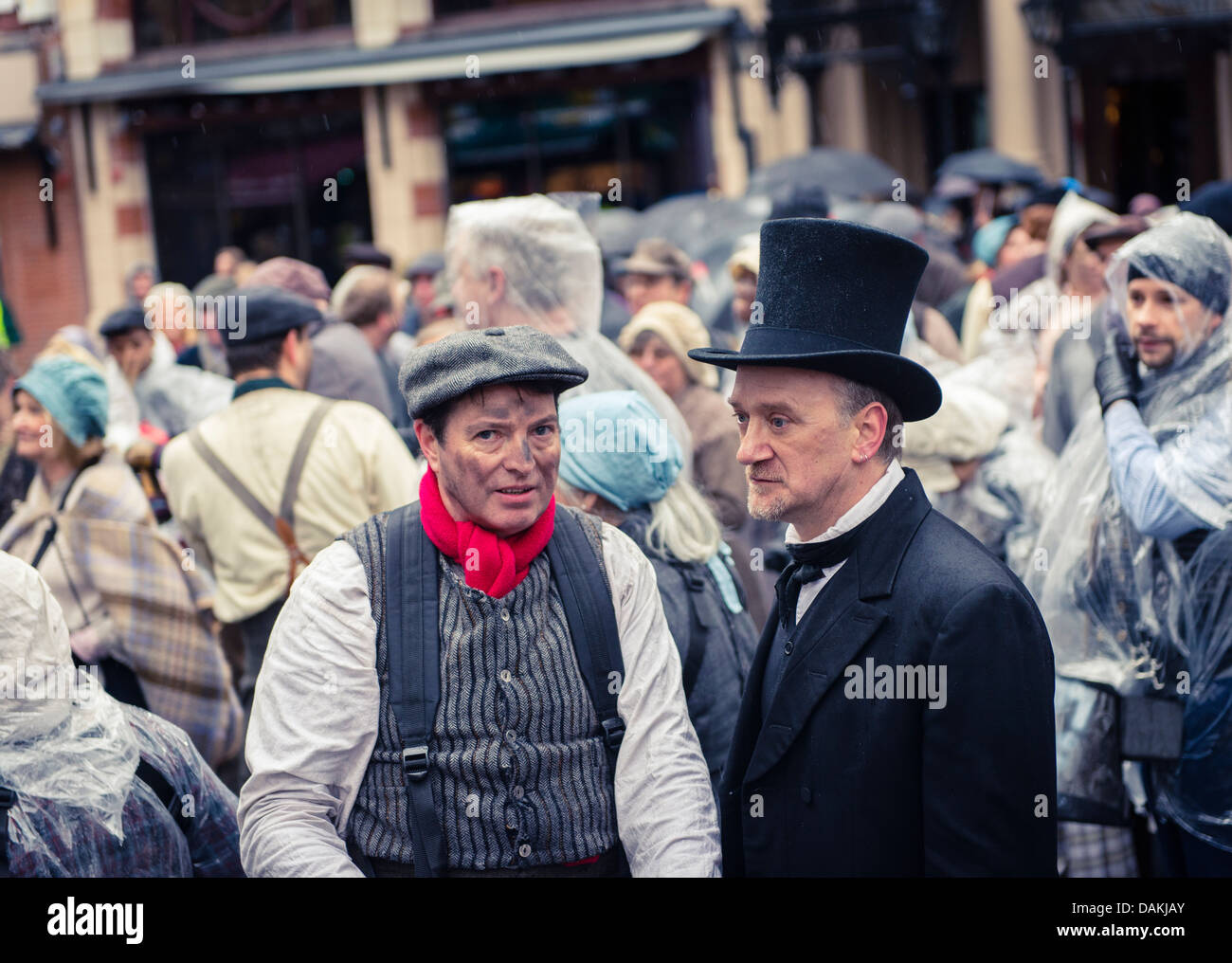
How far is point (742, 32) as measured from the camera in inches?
569

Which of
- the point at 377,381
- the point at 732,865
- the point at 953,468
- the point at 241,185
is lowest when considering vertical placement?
the point at 732,865

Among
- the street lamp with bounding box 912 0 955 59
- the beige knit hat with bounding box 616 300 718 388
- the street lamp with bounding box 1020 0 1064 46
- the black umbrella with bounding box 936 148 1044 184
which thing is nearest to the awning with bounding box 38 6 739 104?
the street lamp with bounding box 912 0 955 59

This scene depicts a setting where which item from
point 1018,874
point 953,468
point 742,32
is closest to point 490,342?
point 1018,874

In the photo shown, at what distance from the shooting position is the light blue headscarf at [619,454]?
325 centimetres

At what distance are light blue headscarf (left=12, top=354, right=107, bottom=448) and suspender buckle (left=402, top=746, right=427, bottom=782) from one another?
2374mm

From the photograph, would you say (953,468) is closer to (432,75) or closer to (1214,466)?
(1214,466)

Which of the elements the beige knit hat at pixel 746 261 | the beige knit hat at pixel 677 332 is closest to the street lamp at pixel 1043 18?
the beige knit hat at pixel 746 261

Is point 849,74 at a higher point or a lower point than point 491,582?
higher

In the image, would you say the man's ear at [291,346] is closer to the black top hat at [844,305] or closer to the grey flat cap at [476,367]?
the grey flat cap at [476,367]

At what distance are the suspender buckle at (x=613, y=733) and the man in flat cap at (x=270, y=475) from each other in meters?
1.87

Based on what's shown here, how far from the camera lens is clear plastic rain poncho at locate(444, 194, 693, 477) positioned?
4.11 meters

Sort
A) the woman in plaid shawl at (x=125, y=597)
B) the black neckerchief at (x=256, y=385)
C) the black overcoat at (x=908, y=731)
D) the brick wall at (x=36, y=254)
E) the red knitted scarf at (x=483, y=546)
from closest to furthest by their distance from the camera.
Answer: the black overcoat at (x=908, y=731) < the red knitted scarf at (x=483, y=546) < the woman in plaid shawl at (x=125, y=597) < the black neckerchief at (x=256, y=385) < the brick wall at (x=36, y=254)

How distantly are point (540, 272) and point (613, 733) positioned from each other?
6.66 ft

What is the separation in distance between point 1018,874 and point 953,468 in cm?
234
